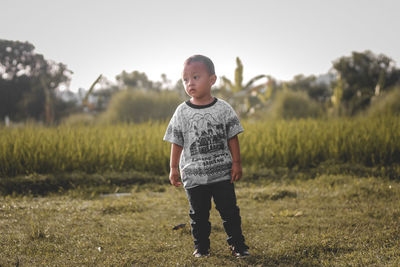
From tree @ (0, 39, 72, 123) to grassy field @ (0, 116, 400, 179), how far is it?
295cm

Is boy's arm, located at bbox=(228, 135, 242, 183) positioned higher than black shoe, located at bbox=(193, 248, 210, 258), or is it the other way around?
boy's arm, located at bbox=(228, 135, 242, 183)

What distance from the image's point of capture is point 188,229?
3.29m

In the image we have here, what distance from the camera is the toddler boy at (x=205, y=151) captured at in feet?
8.25

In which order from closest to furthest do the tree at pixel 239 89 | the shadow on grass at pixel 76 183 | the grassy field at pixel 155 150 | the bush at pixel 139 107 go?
the shadow on grass at pixel 76 183, the grassy field at pixel 155 150, the tree at pixel 239 89, the bush at pixel 139 107

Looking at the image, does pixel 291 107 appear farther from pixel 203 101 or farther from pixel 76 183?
pixel 203 101

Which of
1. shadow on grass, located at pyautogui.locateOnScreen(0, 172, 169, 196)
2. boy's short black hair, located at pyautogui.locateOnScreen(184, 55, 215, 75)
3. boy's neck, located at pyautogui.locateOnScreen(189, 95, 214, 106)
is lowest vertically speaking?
shadow on grass, located at pyautogui.locateOnScreen(0, 172, 169, 196)

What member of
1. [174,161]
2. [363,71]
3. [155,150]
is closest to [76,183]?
[155,150]

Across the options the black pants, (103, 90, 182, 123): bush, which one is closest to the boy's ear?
the black pants

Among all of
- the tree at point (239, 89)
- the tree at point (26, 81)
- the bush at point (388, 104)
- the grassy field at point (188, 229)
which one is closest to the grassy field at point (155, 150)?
the grassy field at point (188, 229)

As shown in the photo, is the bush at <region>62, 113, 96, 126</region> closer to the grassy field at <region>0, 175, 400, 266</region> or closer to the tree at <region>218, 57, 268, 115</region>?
the tree at <region>218, 57, 268, 115</region>

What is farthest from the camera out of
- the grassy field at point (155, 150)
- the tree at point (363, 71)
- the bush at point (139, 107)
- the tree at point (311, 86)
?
the tree at point (311, 86)

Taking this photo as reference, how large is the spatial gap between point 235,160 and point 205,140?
0.24 meters

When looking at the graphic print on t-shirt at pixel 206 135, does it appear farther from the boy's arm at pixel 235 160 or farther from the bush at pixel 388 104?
the bush at pixel 388 104

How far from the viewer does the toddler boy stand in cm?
252
